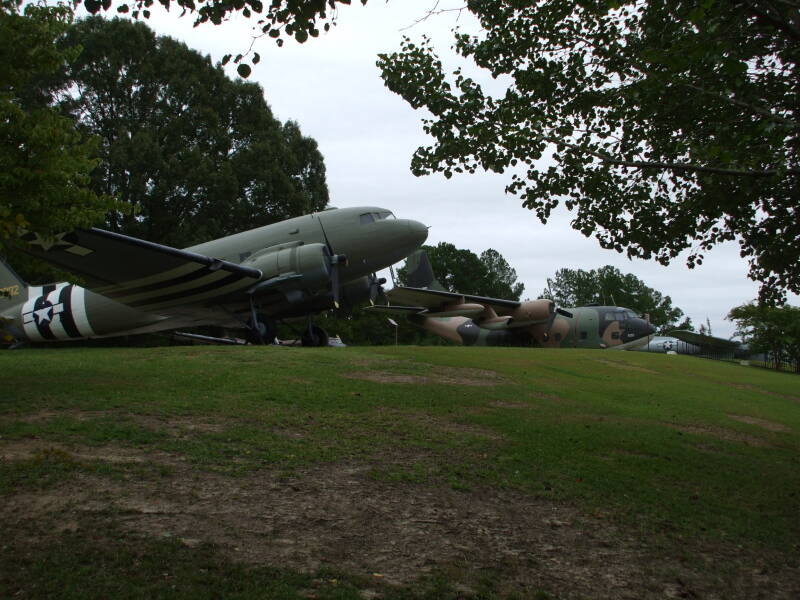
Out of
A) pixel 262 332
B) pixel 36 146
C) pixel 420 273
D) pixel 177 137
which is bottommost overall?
pixel 262 332

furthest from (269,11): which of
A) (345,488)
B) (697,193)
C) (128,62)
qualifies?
(128,62)

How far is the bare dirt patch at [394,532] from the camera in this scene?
4301mm

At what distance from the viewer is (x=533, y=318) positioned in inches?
1362

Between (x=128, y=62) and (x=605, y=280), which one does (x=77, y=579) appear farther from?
(x=605, y=280)

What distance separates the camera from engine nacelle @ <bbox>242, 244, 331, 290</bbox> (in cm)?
1716

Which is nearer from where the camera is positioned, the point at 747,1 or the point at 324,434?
the point at 747,1

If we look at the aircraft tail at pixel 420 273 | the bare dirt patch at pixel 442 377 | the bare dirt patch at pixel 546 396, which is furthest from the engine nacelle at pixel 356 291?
the aircraft tail at pixel 420 273

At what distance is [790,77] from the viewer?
838 cm

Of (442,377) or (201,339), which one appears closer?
(442,377)

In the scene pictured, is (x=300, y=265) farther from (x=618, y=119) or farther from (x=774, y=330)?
(x=774, y=330)

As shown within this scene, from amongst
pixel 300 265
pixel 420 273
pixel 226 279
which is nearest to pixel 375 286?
pixel 300 265

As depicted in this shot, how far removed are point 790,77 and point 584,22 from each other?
2862 millimetres

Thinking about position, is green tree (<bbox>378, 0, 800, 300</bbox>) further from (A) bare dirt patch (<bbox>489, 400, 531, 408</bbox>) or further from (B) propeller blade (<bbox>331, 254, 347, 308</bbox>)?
(B) propeller blade (<bbox>331, 254, 347, 308</bbox>)

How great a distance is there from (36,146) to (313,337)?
12994 millimetres
